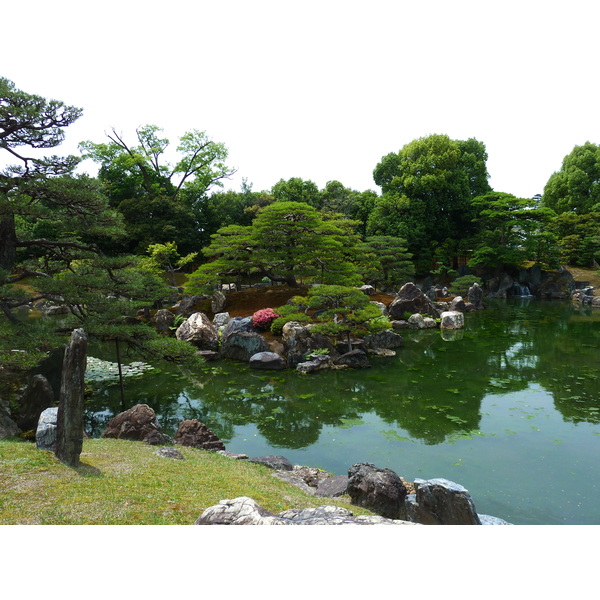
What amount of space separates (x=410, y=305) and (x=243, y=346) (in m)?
11.4

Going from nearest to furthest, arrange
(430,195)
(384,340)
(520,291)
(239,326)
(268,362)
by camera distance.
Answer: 1. (268,362)
2. (384,340)
3. (239,326)
4. (520,291)
5. (430,195)

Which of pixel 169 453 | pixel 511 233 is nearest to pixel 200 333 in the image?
pixel 169 453

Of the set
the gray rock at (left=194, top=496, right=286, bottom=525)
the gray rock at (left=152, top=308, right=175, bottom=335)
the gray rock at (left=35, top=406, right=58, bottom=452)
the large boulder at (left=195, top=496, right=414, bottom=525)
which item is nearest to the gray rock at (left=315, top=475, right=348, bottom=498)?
the large boulder at (left=195, top=496, right=414, bottom=525)

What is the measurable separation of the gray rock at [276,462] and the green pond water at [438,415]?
1.50 feet

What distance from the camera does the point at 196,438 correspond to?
8.32 metres

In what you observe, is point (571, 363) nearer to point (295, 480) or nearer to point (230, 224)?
point (295, 480)

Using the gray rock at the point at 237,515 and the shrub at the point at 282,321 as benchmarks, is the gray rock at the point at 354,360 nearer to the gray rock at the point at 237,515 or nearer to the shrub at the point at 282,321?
the shrub at the point at 282,321

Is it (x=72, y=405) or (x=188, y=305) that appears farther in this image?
(x=188, y=305)

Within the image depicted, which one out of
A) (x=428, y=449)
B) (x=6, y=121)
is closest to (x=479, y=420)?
(x=428, y=449)

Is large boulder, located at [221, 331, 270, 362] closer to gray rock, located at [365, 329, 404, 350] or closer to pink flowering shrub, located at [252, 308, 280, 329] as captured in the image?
pink flowering shrub, located at [252, 308, 280, 329]

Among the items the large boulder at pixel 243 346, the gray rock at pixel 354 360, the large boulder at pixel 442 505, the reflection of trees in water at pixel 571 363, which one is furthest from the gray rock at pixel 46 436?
the reflection of trees in water at pixel 571 363

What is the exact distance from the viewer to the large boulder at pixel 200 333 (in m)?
16.6

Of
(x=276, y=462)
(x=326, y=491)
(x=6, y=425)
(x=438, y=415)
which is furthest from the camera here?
(x=438, y=415)

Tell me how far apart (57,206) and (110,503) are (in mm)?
7102
